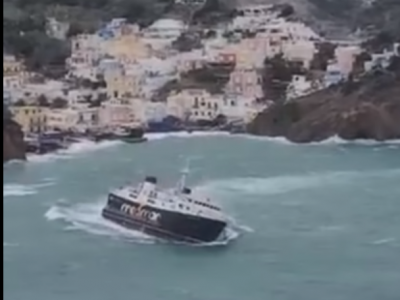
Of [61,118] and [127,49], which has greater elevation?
[127,49]

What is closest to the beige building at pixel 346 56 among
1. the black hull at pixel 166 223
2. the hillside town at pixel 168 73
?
the hillside town at pixel 168 73

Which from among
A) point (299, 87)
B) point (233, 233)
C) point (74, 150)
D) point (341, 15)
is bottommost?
point (233, 233)

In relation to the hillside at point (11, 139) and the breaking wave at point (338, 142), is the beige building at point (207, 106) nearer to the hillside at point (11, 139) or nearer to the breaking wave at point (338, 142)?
the breaking wave at point (338, 142)

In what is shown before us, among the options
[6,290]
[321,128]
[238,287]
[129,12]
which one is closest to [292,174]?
[321,128]

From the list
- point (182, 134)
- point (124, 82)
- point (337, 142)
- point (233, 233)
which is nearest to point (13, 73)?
point (124, 82)

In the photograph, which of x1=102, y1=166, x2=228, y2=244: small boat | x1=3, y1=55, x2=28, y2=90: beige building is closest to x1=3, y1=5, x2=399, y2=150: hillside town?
x1=3, y1=55, x2=28, y2=90: beige building

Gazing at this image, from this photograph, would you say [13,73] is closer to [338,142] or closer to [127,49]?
[127,49]

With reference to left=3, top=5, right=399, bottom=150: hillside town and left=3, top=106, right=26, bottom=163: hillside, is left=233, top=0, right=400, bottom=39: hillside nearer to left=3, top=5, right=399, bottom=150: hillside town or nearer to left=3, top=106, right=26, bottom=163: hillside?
left=3, top=5, right=399, bottom=150: hillside town
